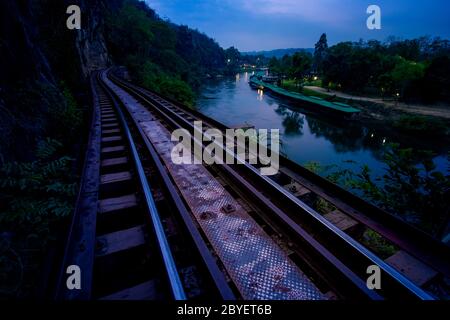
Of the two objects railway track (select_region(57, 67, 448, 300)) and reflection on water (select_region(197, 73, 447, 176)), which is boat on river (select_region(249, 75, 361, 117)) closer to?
reflection on water (select_region(197, 73, 447, 176))

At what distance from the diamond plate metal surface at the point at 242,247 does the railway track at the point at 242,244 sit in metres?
0.01

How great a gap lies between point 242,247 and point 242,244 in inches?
1.7

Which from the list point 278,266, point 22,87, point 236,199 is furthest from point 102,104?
point 278,266

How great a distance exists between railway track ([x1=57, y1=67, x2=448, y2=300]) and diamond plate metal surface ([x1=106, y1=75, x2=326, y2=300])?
0.01 m

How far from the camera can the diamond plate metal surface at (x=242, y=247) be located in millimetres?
2080

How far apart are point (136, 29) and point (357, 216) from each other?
54.8 metres

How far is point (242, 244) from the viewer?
2582 millimetres

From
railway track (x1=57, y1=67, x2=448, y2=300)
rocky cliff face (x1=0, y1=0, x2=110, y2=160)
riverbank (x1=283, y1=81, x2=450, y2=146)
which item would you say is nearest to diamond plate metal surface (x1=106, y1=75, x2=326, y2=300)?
railway track (x1=57, y1=67, x2=448, y2=300)

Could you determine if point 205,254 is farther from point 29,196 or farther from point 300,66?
point 300,66

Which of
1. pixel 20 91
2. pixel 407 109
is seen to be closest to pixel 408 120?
pixel 407 109

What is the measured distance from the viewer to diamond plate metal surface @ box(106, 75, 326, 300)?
208 cm

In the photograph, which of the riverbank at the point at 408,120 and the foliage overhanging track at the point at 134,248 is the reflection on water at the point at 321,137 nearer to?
the riverbank at the point at 408,120
